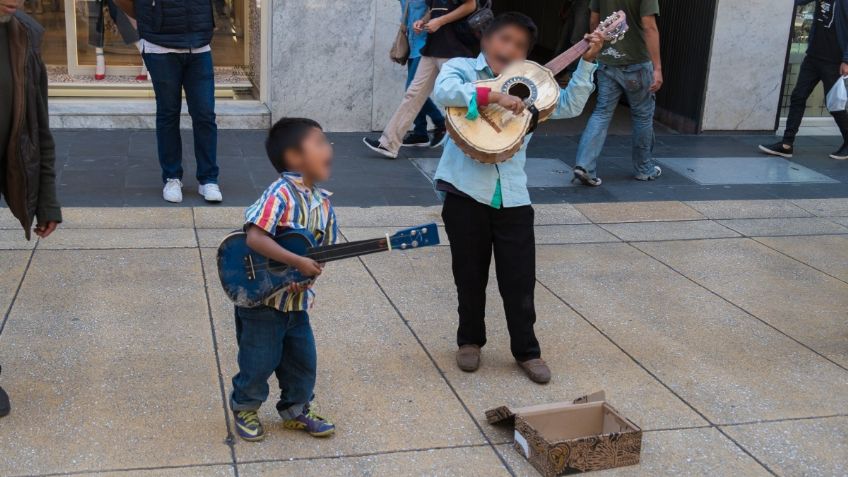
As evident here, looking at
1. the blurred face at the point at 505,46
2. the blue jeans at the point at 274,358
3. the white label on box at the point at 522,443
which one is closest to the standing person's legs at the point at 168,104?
the blurred face at the point at 505,46

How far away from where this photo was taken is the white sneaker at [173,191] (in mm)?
6758

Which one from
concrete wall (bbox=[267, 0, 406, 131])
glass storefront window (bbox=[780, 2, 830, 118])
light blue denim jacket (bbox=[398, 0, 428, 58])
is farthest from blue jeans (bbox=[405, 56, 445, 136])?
glass storefront window (bbox=[780, 2, 830, 118])

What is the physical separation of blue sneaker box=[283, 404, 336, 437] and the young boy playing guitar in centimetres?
89

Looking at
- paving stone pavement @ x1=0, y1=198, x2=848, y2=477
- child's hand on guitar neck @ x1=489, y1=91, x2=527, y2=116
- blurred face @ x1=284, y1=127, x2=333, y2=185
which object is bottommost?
paving stone pavement @ x1=0, y1=198, x2=848, y2=477

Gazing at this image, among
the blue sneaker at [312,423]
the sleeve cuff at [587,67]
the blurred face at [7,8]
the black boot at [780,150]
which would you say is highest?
the blurred face at [7,8]

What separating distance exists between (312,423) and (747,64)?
7420 millimetres

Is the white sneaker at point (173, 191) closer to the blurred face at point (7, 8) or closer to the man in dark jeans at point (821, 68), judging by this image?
the blurred face at point (7, 8)

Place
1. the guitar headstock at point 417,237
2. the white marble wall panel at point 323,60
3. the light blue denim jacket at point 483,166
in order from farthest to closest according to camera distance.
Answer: the white marble wall panel at point 323,60, the light blue denim jacket at point 483,166, the guitar headstock at point 417,237

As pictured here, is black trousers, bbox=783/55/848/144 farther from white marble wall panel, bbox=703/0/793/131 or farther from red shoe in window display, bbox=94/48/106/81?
red shoe in window display, bbox=94/48/106/81

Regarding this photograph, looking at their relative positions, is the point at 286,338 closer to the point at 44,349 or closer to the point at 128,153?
the point at 44,349

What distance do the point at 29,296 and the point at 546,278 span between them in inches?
111

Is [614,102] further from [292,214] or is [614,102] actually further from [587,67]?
[292,214]

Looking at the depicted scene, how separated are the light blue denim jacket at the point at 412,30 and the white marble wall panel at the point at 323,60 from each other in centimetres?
77

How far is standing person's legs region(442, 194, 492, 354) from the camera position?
431cm
